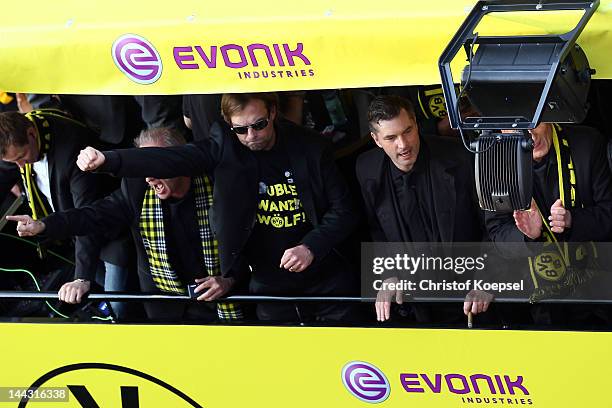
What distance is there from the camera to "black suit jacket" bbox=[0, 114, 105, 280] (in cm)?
613

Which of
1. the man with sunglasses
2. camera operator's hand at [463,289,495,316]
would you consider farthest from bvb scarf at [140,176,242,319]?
camera operator's hand at [463,289,495,316]

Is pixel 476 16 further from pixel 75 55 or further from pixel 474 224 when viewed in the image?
pixel 75 55

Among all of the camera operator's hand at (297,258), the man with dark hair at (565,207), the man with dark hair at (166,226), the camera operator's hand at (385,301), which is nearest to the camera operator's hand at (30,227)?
the man with dark hair at (166,226)

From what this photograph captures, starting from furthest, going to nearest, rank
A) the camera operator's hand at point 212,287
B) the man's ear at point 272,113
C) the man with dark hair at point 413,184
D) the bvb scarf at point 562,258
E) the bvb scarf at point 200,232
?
the bvb scarf at point 200,232, the camera operator's hand at point 212,287, the man's ear at point 272,113, the man with dark hair at point 413,184, the bvb scarf at point 562,258

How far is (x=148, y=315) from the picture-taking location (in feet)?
20.2

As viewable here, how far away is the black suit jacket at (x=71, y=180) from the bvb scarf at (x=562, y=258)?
2.15 m

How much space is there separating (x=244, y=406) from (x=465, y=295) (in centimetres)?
114

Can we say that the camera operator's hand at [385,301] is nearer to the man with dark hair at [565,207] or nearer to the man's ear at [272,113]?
the man with dark hair at [565,207]

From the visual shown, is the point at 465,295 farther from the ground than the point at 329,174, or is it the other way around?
the point at 329,174

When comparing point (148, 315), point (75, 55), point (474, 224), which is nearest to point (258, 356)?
point (148, 315)

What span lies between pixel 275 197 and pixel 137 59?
0.91m

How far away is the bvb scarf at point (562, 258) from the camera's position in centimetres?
530

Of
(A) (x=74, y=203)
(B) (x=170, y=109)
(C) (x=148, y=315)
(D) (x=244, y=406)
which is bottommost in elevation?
(D) (x=244, y=406)

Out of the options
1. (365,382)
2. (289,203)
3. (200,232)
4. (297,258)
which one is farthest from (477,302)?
(200,232)
